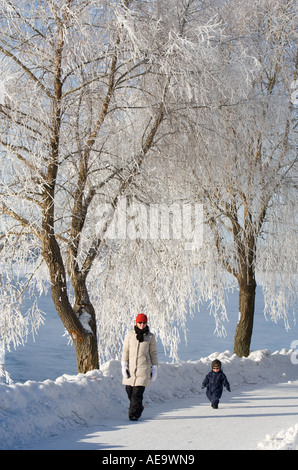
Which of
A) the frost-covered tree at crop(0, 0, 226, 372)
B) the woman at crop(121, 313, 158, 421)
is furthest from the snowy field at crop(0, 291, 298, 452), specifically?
the frost-covered tree at crop(0, 0, 226, 372)

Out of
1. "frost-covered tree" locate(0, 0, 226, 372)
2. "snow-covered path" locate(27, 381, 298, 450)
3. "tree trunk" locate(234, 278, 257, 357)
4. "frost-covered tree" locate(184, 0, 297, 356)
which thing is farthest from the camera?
"tree trunk" locate(234, 278, 257, 357)

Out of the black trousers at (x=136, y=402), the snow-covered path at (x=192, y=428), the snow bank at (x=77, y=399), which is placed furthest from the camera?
the black trousers at (x=136, y=402)

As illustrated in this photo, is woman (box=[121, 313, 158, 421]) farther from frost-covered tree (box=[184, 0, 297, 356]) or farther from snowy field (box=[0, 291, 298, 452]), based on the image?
frost-covered tree (box=[184, 0, 297, 356])

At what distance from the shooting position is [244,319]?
15.0 m

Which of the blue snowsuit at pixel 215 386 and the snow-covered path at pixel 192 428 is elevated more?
the blue snowsuit at pixel 215 386

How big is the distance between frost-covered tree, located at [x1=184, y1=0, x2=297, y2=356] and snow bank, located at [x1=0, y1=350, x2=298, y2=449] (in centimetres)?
372

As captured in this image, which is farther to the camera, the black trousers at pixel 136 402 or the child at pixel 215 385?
the child at pixel 215 385

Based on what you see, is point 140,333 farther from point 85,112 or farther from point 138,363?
point 85,112

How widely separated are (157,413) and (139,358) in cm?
109

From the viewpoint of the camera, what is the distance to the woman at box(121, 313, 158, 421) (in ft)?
24.5

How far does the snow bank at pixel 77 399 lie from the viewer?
249 inches

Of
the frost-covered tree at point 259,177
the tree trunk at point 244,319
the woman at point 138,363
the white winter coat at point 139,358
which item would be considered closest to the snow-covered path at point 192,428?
the woman at point 138,363

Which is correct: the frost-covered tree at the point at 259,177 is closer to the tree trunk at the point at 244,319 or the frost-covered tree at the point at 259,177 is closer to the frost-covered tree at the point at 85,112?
the tree trunk at the point at 244,319

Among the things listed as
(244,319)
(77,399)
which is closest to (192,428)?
(77,399)
